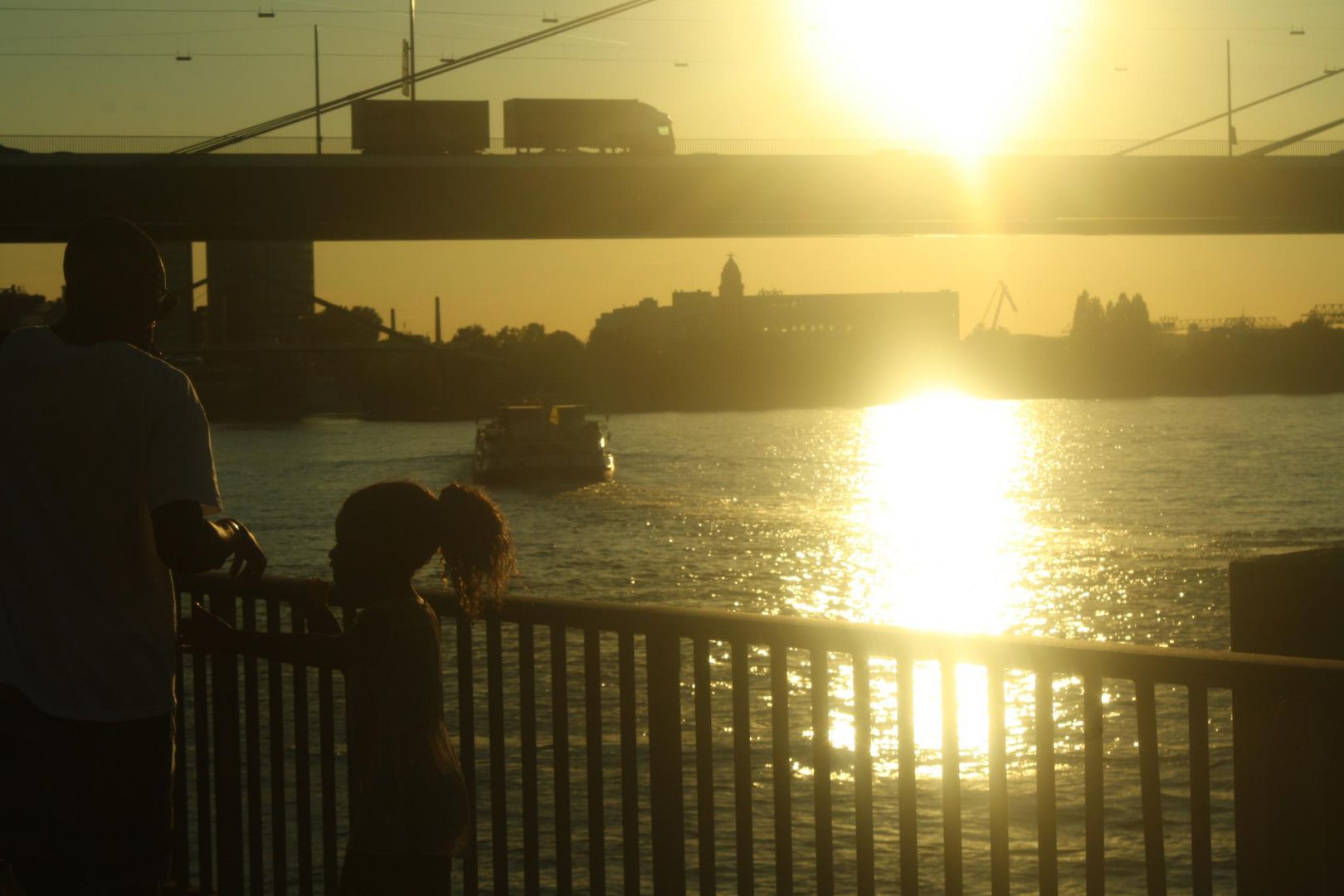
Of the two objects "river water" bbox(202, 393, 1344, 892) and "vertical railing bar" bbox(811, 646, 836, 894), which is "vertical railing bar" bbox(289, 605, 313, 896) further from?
"river water" bbox(202, 393, 1344, 892)

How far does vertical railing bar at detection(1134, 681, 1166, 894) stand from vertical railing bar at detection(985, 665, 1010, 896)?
306mm

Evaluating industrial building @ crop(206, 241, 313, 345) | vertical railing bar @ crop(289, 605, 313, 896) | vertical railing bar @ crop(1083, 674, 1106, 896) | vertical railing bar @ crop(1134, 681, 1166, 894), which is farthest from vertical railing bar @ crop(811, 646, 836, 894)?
industrial building @ crop(206, 241, 313, 345)

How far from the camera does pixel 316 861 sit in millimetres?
11297

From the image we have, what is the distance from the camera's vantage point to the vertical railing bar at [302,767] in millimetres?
4836

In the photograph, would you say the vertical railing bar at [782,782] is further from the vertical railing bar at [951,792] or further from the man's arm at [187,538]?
the man's arm at [187,538]

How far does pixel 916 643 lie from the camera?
363cm

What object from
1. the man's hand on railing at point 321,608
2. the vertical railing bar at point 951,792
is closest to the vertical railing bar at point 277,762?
the man's hand on railing at point 321,608

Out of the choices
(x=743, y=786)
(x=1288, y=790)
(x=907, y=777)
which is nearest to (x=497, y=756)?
(x=743, y=786)

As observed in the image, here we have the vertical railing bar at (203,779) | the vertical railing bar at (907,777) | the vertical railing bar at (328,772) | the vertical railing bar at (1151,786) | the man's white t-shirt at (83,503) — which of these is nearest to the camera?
the vertical railing bar at (1151,786)

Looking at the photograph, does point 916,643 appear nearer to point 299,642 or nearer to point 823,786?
point 823,786

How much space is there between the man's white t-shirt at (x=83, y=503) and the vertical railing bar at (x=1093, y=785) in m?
1.82

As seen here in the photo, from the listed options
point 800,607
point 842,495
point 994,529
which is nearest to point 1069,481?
point 842,495

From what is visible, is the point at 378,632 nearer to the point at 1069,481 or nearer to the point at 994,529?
the point at 994,529

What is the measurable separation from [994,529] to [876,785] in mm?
48072
